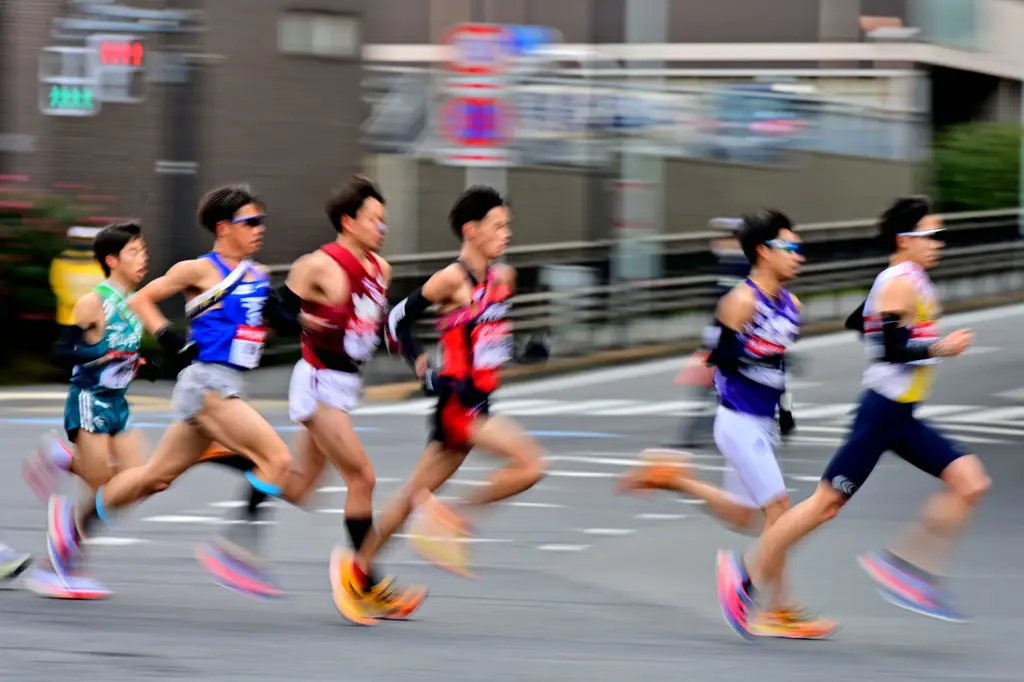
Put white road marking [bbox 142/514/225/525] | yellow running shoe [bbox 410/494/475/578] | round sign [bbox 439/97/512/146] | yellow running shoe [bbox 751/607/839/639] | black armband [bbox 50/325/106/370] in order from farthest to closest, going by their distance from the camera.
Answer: round sign [bbox 439/97/512/146]
white road marking [bbox 142/514/225/525]
yellow running shoe [bbox 410/494/475/578]
black armband [bbox 50/325/106/370]
yellow running shoe [bbox 751/607/839/639]

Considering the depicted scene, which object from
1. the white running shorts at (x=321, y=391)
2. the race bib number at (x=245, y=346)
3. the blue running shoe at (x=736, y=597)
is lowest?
the blue running shoe at (x=736, y=597)

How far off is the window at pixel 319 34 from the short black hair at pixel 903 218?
18624 mm

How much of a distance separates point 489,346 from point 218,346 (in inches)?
46.0

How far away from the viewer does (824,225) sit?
33.0 meters

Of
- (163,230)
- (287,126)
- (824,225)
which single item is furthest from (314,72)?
(824,225)

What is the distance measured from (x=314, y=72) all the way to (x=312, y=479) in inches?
733

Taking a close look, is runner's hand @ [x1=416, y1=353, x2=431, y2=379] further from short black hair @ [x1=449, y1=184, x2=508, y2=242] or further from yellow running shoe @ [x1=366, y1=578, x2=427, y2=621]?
yellow running shoe @ [x1=366, y1=578, x2=427, y2=621]

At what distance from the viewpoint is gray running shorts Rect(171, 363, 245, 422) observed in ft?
25.3

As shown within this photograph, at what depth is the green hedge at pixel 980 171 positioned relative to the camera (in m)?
42.3

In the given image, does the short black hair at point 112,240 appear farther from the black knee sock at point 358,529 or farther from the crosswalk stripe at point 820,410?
the crosswalk stripe at point 820,410

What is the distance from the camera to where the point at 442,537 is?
9148 mm

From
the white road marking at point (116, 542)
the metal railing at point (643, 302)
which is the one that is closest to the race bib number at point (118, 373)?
the white road marking at point (116, 542)

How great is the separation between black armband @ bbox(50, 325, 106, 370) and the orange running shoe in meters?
2.33

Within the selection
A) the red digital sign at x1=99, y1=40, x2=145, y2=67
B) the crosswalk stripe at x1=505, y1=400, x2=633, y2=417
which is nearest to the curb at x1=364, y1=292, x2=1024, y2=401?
the crosswalk stripe at x1=505, y1=400, x2=633, y2=417
